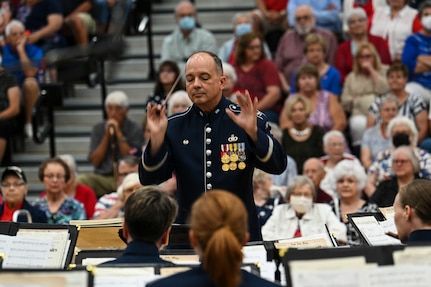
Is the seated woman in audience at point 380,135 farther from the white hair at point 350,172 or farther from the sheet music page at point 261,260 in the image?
the sheet music page at point 261,260

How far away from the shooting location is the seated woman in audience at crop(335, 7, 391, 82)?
13.2 metres

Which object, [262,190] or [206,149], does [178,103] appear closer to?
[262,190]

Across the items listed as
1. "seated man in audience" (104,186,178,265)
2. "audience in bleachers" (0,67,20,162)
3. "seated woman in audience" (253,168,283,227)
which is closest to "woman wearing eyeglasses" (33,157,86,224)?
"seated woman in audience" (253,168,283,227)

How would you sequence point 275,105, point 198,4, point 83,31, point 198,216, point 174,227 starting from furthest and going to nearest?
point 198,4 < point 83,31 < point 275,105 < point 174,227 < point 198,216

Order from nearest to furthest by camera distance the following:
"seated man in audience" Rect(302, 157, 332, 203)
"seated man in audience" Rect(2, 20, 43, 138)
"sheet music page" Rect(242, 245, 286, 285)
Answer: "sheet music page" Rect(242, 245, 286, 285) → "seated man in audience" Rect(302, 157, 332, 203) → "seated man in audience" Rect(2, 20, 43, 138)

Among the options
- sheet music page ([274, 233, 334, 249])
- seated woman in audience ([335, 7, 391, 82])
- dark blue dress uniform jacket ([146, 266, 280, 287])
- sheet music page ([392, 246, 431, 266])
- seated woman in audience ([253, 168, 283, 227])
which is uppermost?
seated woman in audience ([335, 7, 391, 82])

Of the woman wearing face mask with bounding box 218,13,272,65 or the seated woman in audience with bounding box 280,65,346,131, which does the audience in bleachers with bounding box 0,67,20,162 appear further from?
the seated woman in audience with bounding box 280,65,346,131

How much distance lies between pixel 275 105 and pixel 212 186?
5.84 m

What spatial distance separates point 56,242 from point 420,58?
6.93m

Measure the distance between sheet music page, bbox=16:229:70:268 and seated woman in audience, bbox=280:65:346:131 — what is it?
18.9ft

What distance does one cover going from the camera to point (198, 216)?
4926 mm

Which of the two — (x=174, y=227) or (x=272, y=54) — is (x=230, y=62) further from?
(x=174, y=227)

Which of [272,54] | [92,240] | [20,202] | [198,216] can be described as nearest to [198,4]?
[272,54]

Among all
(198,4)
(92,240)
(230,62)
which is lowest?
(92,240)
